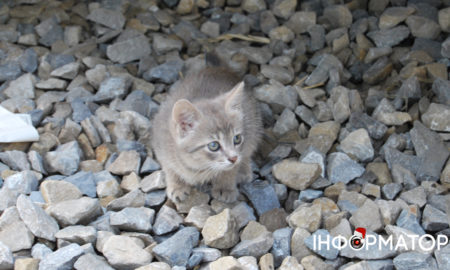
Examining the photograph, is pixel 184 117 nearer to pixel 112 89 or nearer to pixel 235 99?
pixel 235 99

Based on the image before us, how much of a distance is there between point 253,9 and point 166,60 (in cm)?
90

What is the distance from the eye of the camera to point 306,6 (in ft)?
13.6

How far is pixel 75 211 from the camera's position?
2.52 m

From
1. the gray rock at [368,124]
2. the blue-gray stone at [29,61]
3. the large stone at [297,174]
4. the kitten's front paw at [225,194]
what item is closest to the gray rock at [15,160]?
the blue-gray stone at [29,61]

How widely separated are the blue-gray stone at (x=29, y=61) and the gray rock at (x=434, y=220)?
2658 millimetres

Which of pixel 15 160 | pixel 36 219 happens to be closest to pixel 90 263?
pixel 36 219

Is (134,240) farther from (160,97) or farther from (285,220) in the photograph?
(160,97)

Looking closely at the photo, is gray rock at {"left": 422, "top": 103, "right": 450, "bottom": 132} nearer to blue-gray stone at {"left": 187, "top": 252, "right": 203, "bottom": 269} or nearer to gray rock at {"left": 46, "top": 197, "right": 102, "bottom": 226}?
blue-gray stone at {"left": 187, "top": 252, "right": 203, "bottom": 269}

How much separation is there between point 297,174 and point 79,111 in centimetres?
140

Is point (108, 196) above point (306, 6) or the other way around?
the other way around

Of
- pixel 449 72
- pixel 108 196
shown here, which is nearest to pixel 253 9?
pixel 449 72

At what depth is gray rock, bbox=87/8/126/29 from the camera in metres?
3.95

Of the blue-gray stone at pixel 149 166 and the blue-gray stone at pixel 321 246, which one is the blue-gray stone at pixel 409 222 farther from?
the blue-gray stone at pixel 149 166

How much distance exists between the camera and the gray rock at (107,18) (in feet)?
13.0
